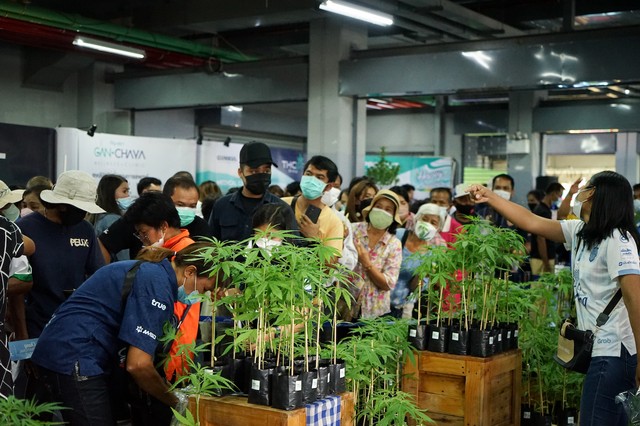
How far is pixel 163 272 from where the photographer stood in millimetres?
2879

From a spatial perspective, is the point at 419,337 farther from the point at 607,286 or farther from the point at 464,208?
the point at 464,208

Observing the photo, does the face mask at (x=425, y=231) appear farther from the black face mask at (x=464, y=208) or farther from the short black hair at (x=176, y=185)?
the short black hair at (x=176, y=185)

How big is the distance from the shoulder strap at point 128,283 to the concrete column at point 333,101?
8.55 meters

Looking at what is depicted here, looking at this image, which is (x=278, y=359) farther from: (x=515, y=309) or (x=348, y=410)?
(x=515, y=309)

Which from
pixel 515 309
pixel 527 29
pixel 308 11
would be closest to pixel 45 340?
pixel 515 309

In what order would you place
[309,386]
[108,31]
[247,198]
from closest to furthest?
1. [309,386]
2. [247,198]
3. [108,31]

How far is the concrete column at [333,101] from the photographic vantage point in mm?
11234

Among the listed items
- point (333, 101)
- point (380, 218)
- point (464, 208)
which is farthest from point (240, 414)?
point (333, 101)

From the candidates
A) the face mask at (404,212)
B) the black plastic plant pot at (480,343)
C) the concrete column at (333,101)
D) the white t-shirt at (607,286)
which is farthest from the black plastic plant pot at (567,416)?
the concrete column at (333,101)

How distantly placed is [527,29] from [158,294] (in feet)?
37.1

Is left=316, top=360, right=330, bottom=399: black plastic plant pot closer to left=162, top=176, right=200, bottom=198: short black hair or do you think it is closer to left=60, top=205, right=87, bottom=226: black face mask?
left=60, top=205, right=87, bottom=226: black face mask

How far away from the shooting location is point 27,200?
241 inches

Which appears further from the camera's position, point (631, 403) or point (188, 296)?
point (631, 403)

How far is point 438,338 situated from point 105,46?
25.3ft
